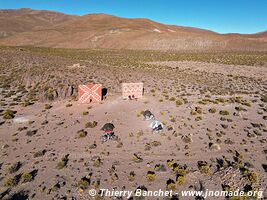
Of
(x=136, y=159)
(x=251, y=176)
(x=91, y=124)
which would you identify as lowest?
(x=136, y=159)

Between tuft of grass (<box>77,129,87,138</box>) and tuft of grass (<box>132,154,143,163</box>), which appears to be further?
tuft of grass (<box>77,129,87,138</box>)

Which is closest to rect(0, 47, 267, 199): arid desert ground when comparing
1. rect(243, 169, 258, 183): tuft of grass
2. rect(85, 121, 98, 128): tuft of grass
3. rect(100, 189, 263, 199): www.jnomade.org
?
rect(243, 169, 258, 183): tuft of grass

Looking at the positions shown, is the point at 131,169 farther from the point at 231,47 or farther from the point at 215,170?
the point at 231,47

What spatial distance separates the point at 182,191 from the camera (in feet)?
33.1

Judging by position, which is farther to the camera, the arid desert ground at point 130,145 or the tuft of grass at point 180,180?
the arid desert ground at point 130,145

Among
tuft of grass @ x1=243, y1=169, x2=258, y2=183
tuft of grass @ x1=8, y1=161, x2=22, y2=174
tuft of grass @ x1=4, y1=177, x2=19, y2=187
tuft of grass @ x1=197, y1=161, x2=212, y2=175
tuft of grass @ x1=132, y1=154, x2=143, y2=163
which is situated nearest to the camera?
tuft of grass @ x1=4, y1=177, x2=19, y2=187

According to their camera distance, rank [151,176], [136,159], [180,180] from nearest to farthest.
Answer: [180,180] → [151,176] → [136,159]

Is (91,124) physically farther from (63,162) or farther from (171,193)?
(171,193)

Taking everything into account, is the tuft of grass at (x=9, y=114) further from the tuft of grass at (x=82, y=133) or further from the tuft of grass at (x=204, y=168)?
the tuft of grass at (x=204, y=168)

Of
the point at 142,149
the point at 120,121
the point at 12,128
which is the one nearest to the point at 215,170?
the point at 142,149

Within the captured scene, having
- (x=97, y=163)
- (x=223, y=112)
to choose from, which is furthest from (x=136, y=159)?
(x=223, y=112)

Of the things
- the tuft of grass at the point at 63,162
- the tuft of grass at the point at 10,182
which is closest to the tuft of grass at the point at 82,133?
the tuft of grass at the point at 63,162

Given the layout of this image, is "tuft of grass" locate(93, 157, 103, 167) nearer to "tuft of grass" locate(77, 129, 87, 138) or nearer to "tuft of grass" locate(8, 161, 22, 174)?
"tuft of grass" locate(77, 129, 87, 138)

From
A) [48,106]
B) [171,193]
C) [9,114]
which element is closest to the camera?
[171,193]
